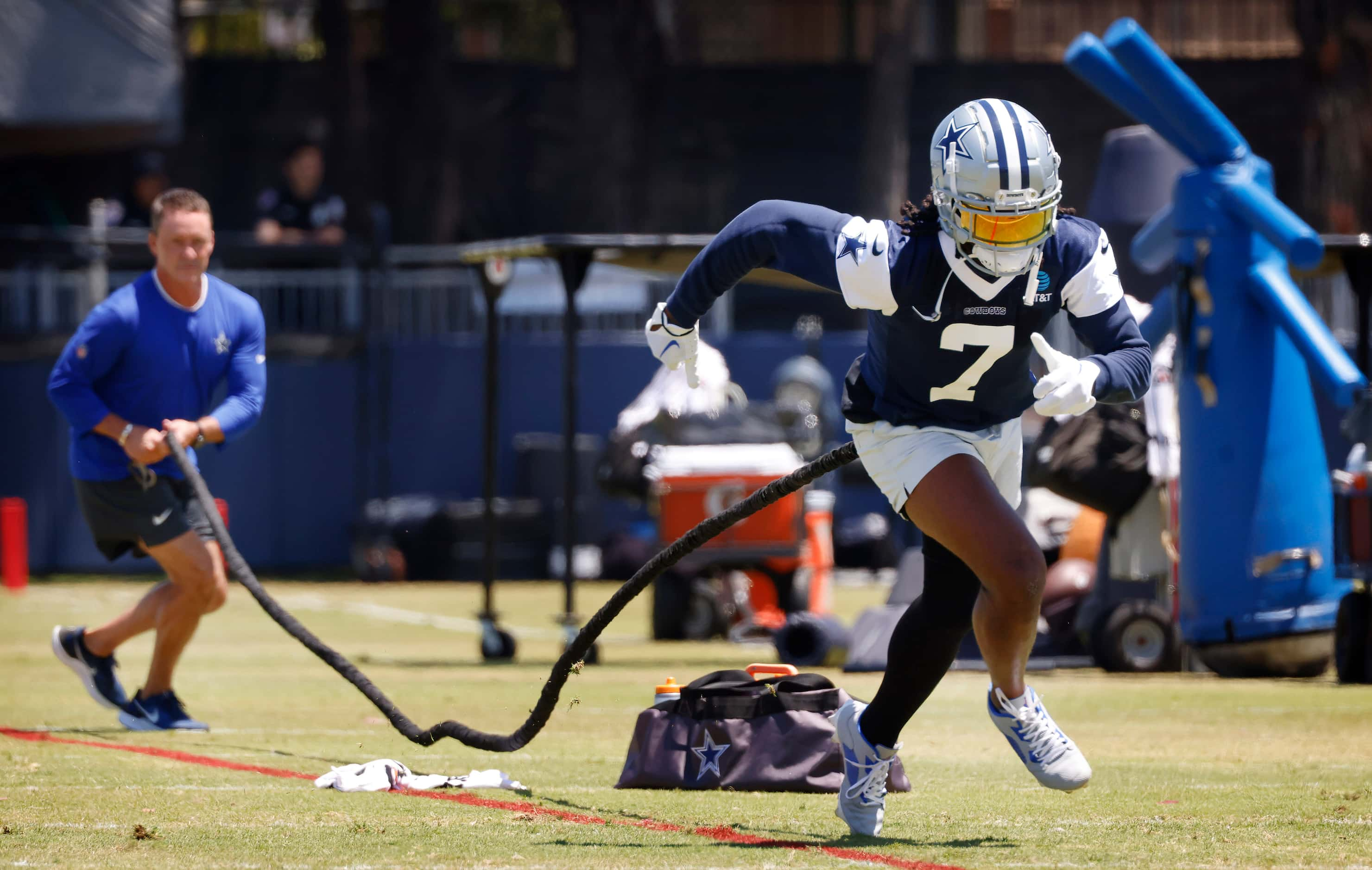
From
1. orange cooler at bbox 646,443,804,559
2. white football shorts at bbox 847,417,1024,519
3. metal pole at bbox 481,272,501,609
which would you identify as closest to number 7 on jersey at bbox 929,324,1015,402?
white football shorts at bbox 847,417,1024,519

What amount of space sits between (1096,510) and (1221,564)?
0.91 m

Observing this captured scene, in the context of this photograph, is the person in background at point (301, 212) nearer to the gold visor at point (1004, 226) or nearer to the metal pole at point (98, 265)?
the metal pole at point (98, 265)

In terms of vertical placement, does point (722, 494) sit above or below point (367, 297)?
Result: below

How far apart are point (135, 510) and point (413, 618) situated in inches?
304

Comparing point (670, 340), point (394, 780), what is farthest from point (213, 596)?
point (670, 340)

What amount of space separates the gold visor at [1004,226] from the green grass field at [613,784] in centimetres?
162

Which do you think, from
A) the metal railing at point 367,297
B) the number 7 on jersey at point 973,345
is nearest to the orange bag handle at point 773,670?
the number 7 on jersey at point 973,345

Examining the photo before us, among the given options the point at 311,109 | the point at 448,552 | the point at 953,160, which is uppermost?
the point at 311,109

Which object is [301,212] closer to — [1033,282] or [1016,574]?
[1033,282]

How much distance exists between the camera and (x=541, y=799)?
6.58 m

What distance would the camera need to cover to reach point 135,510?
8430 mm

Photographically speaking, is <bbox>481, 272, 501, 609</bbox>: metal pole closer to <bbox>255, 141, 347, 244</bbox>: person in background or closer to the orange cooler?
the orange cooler

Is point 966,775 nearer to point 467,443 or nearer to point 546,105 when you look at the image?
point 467,443

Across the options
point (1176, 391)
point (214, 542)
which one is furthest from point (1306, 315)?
point (214, 542)
